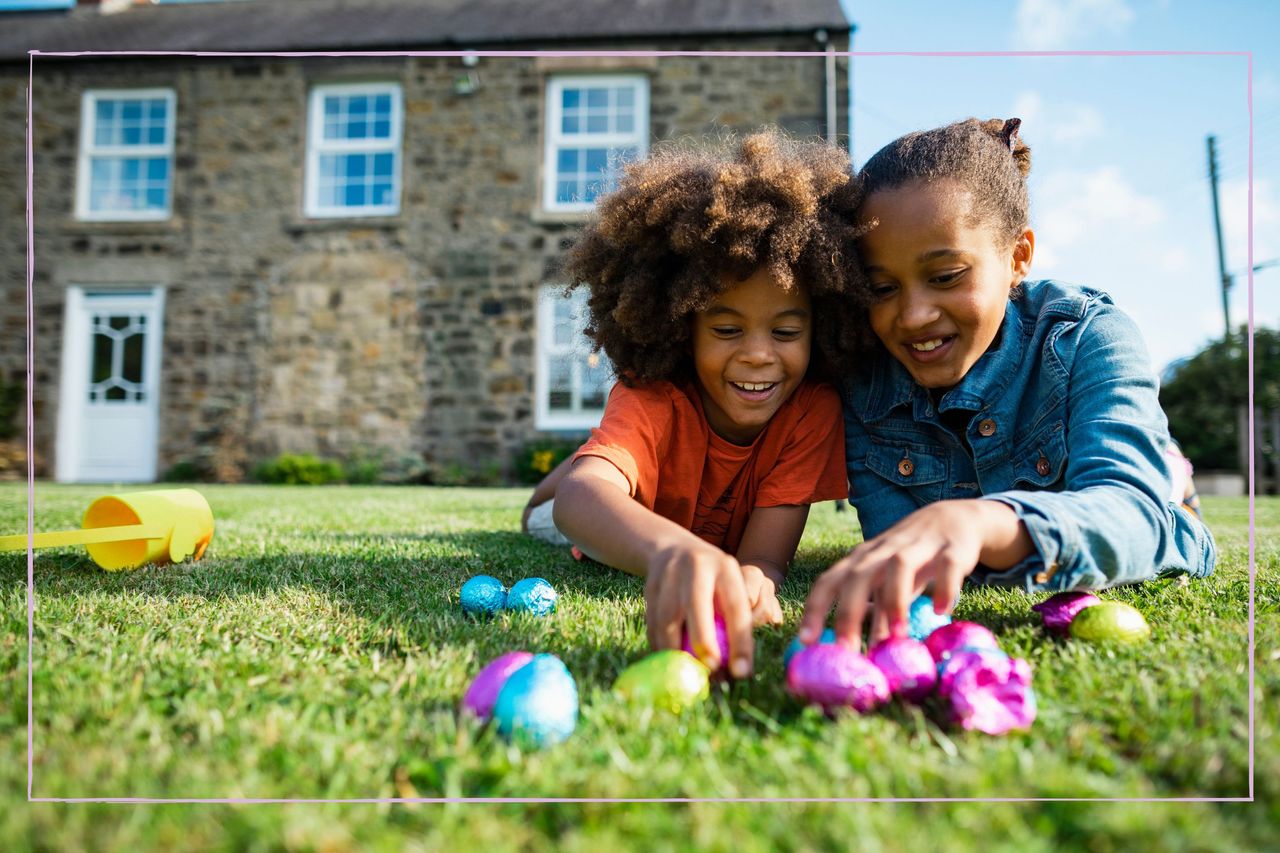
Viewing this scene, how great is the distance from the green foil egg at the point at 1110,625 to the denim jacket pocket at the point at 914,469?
0.85m

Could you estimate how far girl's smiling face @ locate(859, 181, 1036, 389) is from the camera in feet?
7.80

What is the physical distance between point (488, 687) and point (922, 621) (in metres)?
1.06

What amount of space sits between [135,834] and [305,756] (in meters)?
0.27

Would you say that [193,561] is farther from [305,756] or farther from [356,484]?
[356,484]

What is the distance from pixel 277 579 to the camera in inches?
107

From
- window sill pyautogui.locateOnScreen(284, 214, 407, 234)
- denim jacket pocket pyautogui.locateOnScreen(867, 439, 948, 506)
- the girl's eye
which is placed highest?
window sill pyautogui.locateOnScreen(284, 214, 407, 234)

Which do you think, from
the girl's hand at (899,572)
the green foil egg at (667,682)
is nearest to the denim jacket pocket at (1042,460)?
the girl's hand at (899,572)

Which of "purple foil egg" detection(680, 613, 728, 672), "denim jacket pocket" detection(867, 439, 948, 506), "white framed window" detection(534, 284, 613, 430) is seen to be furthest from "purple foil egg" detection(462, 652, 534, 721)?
"white framed window" detection(534, 284, 613, 430)

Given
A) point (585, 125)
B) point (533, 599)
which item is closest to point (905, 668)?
point (533, 599)

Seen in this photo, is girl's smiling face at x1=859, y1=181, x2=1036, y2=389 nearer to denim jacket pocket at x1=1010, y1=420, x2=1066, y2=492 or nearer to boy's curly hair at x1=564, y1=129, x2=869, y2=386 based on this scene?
boy's curly hair at x1=564, y1=129, x2=869, y2=386

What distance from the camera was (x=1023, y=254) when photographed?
2734mm

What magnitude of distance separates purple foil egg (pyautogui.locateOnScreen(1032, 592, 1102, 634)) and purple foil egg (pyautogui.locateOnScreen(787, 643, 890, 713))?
807 mm

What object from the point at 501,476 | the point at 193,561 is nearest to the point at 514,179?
the point at 501,476

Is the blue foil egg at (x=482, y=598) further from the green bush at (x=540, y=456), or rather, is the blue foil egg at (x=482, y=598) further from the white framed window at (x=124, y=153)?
the white framed window at (x=124, y=153)
